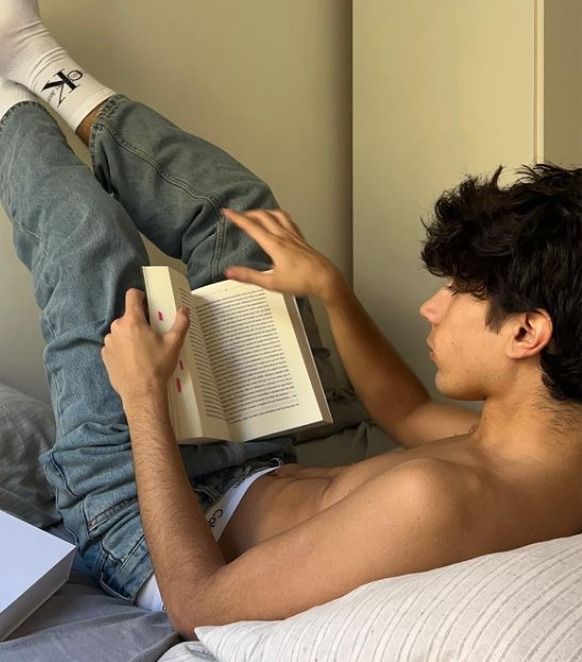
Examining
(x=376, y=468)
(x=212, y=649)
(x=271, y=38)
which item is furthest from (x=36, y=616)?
(x=271, y=38)

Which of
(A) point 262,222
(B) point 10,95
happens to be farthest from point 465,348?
(B) point 10,95

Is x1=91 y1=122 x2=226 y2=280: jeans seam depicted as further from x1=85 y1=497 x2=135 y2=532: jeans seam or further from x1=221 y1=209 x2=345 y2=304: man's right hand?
x1=85 y1=497 x2=135 y2=532: jeans seam

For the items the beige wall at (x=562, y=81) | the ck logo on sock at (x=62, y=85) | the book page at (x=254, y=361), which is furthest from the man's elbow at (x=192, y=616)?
the beige wall at (x=562, y=81)

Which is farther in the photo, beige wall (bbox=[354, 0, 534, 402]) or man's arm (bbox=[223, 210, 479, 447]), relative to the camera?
beige wall (bbox=[354, 0, 534, 402])

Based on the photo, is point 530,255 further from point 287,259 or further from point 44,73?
point 44,73

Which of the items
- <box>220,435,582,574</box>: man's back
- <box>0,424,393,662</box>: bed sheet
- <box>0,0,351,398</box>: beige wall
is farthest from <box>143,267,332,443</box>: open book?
<box>0,0,351,398</box>: beige wall

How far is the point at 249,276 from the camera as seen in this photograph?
104cm

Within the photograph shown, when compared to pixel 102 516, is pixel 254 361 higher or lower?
higher

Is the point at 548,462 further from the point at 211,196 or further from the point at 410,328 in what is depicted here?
the point at 410,328

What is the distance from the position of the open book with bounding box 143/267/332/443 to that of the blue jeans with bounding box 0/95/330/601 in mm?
59

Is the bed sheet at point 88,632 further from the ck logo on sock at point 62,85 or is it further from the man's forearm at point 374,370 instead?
the ck logo on sock at point 62,85

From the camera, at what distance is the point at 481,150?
57.1 inches

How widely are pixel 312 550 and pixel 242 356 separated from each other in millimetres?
345

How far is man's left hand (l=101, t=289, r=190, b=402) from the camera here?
930mm
